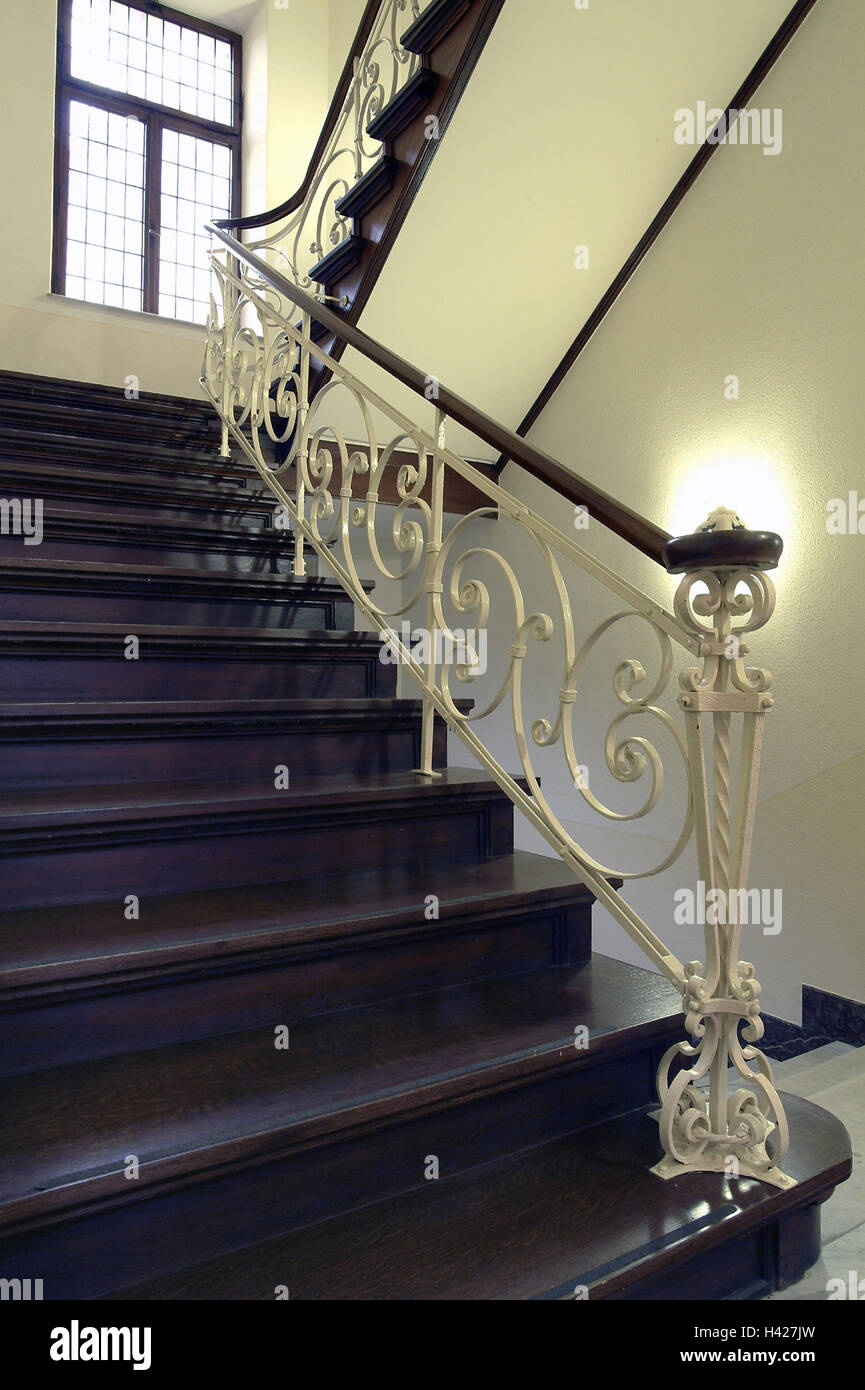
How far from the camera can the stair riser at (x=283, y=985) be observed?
51.8 inches

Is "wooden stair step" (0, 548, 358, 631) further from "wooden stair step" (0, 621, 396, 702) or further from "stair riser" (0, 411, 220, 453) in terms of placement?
"stair riser" (0, 411, 220, 453)

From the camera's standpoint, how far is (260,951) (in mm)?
1428

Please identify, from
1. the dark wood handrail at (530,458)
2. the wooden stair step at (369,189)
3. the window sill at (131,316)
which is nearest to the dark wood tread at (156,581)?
the dark wood handrail at (530,458)

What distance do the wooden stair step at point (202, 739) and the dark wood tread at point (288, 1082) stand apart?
2.11 ft

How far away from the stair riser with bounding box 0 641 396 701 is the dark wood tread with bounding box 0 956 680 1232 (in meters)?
0.92

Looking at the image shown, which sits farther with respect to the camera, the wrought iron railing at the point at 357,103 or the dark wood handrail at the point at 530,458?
the wrought iron railing at the point at 357,103

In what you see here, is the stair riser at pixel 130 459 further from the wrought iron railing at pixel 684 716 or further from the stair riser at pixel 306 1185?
the stair riser at pixel 306 1185

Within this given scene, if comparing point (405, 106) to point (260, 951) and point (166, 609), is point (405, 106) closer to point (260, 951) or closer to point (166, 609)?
point (166, 609)

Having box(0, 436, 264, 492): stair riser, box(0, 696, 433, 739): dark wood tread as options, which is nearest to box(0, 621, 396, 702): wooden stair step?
box(0, 696, 433, 739): dark wood tread

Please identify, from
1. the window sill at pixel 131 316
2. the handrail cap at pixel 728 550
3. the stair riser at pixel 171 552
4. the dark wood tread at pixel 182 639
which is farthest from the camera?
the window sill at pixel 131 316

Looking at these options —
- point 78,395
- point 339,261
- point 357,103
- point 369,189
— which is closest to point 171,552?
point 78,395

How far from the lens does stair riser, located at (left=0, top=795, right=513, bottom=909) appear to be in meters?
1.54

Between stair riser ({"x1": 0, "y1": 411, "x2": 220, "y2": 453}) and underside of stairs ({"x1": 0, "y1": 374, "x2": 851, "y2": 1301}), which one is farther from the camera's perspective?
stair riser ({"x1": 0, "y1": 411, "x2": 220, "y2": 453})
